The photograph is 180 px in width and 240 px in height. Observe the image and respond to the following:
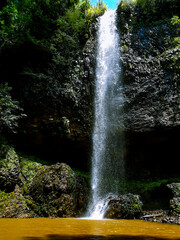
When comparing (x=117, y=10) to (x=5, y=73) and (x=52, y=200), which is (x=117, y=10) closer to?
(x=5, y=73)

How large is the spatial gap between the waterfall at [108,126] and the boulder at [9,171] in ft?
12.0

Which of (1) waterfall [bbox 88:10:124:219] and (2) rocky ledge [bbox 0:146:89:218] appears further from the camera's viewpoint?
(1) waterfall [bbox 88:10:124:219]

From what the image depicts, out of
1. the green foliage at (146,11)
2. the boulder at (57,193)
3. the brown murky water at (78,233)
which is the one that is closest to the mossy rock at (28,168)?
the boulder at (57,193)

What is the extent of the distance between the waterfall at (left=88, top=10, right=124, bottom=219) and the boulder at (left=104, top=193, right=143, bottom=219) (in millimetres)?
2920

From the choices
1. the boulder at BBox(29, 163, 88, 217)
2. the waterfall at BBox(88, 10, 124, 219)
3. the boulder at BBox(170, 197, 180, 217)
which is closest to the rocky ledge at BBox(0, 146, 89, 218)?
the boulder at BBox(29, 163, 88, 217)

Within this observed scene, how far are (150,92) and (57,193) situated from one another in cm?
584

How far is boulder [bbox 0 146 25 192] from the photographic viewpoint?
5.69m

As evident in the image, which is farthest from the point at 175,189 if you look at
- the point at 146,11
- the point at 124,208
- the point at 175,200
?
the point at 146,11

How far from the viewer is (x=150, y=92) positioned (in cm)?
841

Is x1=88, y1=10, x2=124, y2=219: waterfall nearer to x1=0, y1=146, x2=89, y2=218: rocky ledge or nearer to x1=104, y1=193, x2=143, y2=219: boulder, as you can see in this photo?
x1=0, y1=146, x2=89, y2=218: rocky ledge

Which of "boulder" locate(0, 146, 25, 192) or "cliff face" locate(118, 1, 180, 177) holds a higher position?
"cliff face" locate(118, 1, 180, 177)

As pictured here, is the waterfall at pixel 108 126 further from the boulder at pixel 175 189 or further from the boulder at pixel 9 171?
the boulder at pixel 9 171

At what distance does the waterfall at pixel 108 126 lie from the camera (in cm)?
885

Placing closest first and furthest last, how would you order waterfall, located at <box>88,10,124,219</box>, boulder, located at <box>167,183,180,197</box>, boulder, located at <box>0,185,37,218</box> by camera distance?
boulder, located at <box>0,185,37,218</box>, boulder, located at <box>167,183,180,197</box>, waterfall, located at <box>88,10,124,219</box>
